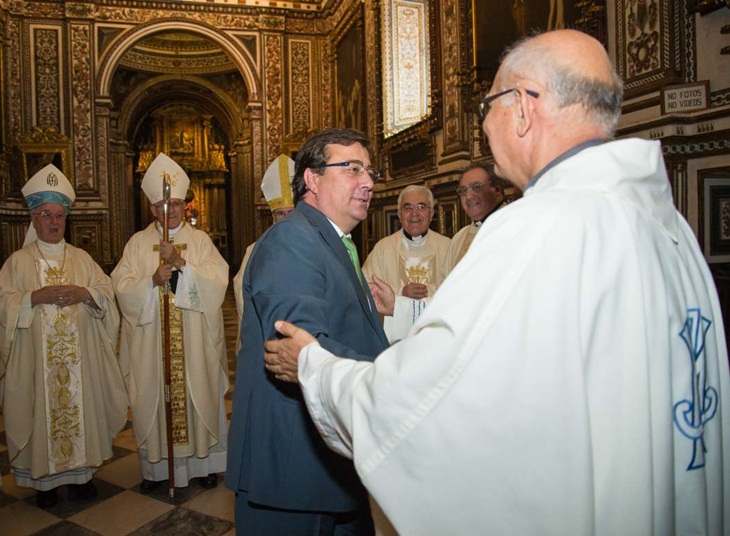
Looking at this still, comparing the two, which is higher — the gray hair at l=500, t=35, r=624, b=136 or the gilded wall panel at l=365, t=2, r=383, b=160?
the gilded wall panel at l=365, t=2, r=383, b=160

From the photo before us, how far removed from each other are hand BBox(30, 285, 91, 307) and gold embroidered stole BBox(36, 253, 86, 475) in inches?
6.8

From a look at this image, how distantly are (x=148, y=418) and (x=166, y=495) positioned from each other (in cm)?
52

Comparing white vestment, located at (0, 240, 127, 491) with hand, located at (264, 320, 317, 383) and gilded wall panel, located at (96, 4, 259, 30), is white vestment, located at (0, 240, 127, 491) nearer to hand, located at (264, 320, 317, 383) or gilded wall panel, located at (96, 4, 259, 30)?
hand, located at (264, 320, 317, 383)

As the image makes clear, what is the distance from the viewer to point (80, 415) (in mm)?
3859

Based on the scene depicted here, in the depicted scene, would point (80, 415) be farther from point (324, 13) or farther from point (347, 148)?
point (324, 13)

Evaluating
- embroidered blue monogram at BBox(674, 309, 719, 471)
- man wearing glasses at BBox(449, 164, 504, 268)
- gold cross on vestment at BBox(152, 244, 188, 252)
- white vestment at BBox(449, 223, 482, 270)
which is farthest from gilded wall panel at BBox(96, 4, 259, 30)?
embroidered blue monogram at BBox(674, 309, 719, 471)

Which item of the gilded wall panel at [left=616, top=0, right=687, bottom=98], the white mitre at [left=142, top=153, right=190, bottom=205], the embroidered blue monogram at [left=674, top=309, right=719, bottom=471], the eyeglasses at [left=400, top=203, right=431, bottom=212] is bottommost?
the embroidered blue monogram at [left=674, top=309, right=719, bottom=471]

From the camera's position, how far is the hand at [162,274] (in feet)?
12.4

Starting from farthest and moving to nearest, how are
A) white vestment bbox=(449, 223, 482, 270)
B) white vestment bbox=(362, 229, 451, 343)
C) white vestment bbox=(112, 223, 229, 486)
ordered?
white vestment bbox=(362, 229, 451, 343), white vestment bbox=(449, 223, 482, 270), white vestment bbox=(112, 223, 229, 486)

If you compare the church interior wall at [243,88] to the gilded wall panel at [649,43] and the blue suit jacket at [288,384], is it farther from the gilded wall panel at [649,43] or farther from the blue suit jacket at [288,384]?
the blue suit jacket at [288,384]

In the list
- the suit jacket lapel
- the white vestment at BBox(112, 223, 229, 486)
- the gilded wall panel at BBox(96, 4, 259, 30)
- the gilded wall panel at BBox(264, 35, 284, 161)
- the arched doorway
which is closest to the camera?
the suit jacket lapel

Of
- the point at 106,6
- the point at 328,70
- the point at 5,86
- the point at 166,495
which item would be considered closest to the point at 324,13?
the point at 328,70

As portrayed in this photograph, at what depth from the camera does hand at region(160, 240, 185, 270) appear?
378 cm

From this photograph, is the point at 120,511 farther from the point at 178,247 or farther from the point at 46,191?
the point at 46,191
